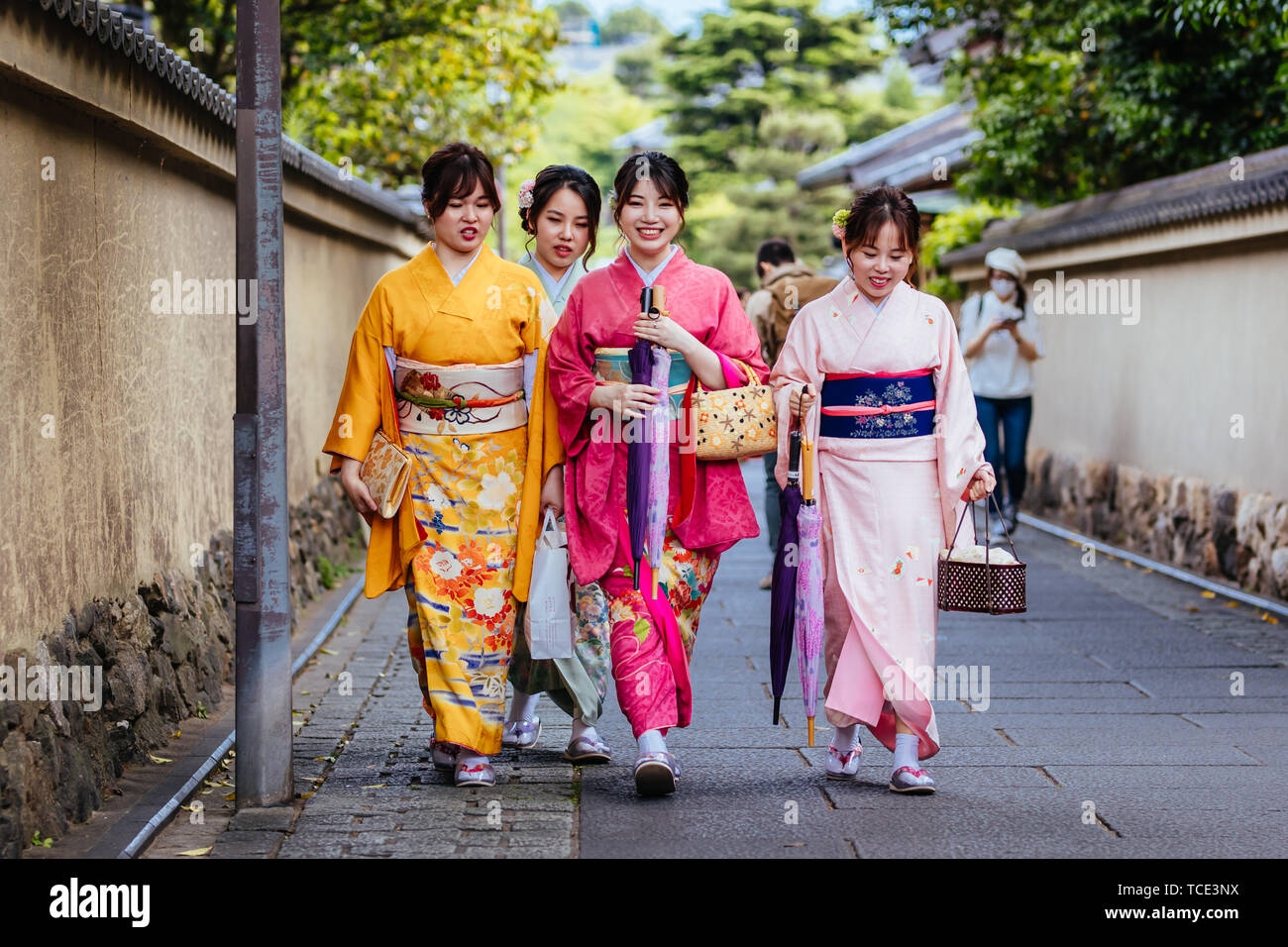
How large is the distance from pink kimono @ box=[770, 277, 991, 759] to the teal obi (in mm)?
363

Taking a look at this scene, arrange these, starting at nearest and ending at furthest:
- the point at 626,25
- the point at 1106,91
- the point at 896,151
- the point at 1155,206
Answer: the point at 1155,206 → the point at 1106,91 → the point at 896,151 → the point at 626,25

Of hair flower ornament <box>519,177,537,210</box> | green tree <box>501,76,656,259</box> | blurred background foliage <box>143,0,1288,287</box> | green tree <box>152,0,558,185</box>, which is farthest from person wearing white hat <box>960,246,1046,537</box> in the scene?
green tree <box>501,76,656,259</box>

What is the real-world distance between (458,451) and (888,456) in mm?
1465

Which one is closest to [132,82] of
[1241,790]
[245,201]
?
[245,201]

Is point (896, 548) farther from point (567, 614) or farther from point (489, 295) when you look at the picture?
point (489, 295)

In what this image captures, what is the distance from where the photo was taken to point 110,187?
5586 mm

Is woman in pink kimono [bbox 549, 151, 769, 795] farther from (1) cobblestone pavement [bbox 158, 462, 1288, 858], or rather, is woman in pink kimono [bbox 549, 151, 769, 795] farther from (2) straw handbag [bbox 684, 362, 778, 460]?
(1) cobblestone pavement [bbox 158, 462, 1288, 858]

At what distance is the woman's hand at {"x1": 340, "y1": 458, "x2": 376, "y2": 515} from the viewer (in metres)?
5.24

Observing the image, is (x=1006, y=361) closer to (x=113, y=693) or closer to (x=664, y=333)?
(x=664, y=333)

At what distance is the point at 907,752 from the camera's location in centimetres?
523

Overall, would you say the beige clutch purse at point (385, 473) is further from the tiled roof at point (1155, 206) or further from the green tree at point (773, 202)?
the green tree at point (773, 202)

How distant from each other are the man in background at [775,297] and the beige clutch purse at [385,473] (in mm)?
3439

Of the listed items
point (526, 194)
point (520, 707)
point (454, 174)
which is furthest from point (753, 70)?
point (454, 174)

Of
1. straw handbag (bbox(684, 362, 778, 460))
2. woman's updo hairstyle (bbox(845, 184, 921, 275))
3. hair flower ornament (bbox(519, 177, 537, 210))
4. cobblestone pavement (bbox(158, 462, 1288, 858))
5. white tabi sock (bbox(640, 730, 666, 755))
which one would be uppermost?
hair flower ornament (bbox(519, 177, 537, 210))
